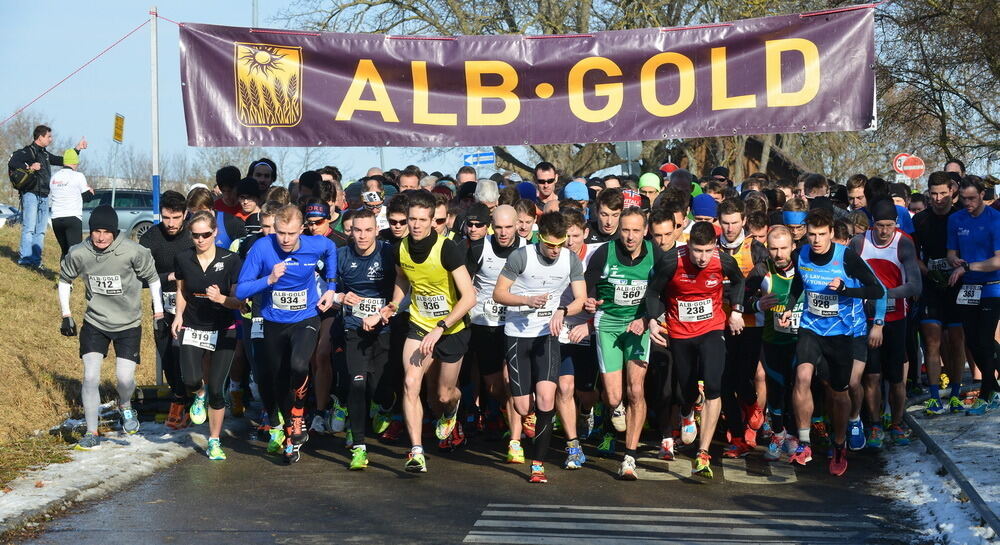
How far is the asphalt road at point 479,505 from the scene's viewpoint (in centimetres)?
686

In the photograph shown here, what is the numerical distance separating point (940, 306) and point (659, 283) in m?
3.33

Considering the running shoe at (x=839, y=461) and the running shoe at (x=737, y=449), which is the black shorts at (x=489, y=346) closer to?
the running shoe at (x=737, y=449)

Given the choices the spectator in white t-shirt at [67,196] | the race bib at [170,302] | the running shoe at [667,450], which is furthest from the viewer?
the spectator in white t-shirt at [67,196]

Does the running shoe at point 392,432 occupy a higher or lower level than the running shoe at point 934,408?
lower

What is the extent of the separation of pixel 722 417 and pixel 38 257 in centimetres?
1233

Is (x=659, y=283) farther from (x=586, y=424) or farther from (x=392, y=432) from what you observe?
(x=392, y=432)

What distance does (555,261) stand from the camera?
8750mm

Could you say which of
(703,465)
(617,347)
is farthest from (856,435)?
(617,347)

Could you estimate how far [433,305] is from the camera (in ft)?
29.0

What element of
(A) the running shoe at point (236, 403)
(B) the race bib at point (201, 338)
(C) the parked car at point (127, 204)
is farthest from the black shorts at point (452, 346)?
(C) the parked car at point (127, 204)

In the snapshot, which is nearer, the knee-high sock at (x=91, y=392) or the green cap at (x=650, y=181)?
the knee-high sock at (x=91, y=392)

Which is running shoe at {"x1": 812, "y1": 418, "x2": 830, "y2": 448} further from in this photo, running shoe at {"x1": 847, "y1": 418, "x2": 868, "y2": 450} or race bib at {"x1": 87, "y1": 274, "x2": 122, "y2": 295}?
race bib at {"x1": 87, "y1": 274, "x2": 122, "y2": 295}

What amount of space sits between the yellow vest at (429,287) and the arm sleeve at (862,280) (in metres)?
2.91

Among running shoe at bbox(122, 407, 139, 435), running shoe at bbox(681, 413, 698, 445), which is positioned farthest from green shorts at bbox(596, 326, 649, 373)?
running shoe at bbox(122, 407, 139, 435)
